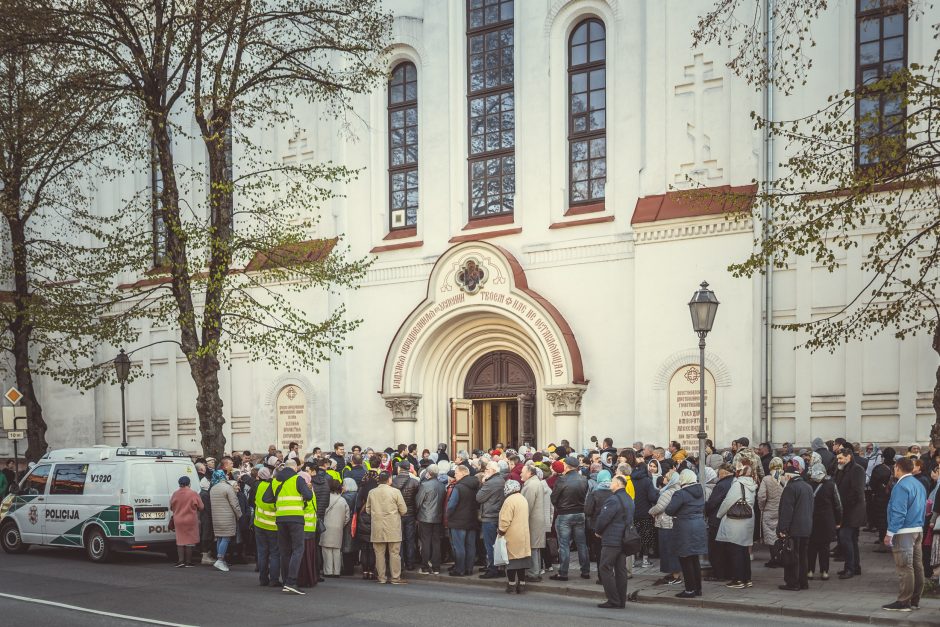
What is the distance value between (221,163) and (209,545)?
26.3 ft

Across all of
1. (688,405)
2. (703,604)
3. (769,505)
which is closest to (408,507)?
(703,604)

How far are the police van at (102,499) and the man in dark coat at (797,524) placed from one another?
9.88 meters

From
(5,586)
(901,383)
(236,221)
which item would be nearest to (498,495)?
(5,586)

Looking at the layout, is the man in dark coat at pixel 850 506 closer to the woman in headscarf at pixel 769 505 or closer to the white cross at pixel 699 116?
the woman in headscarf at pixel 769 505

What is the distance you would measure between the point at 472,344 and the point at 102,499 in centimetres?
1138

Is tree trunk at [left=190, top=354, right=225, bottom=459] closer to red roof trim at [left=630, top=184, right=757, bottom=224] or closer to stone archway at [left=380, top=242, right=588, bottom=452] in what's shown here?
stone archway at [left=380, top=242, right=588, bottom=452]

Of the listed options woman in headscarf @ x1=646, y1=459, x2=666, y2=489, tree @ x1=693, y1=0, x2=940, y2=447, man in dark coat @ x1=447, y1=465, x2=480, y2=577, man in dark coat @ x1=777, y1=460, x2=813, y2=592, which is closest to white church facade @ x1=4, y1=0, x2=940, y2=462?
tree @ x1=693, y1=0, x2=940, y2=447

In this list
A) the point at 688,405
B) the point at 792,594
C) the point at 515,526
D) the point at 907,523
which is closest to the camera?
the point at 907,523

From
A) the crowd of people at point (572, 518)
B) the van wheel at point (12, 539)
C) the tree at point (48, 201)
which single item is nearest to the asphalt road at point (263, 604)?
the crowd of people at point (572, 518)

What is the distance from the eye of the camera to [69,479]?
1884cm

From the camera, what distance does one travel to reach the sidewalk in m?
12.4

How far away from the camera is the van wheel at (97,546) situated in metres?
18.1

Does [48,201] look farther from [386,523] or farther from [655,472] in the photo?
[655,472]

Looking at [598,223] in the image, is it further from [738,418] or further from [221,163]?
[221,163]
